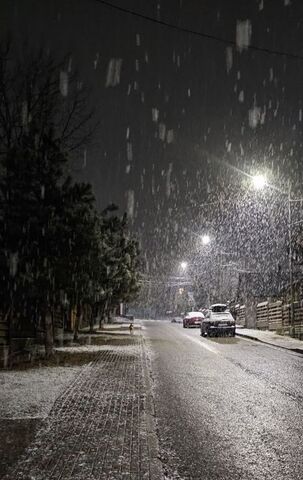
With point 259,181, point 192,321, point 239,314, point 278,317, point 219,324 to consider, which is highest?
point 259,181

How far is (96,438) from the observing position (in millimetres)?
5844

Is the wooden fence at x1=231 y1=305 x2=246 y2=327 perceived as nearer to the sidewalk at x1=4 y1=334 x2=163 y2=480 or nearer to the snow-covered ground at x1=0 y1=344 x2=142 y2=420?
the snow-covered ground at x1=0 y1=344 x2=142 y2=420

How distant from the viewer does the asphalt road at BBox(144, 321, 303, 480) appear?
5.05 meters

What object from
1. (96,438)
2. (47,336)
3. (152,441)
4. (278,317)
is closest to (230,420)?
(152,441)

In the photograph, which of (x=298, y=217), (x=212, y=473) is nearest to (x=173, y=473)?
(x=212, y=473)

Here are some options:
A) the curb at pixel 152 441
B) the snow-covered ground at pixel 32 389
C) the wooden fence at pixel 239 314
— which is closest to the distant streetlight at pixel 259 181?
the snow-covered ground at pixel 32 389

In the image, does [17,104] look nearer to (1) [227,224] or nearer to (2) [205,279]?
(1) [227,224]

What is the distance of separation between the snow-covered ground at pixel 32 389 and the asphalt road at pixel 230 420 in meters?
1.83

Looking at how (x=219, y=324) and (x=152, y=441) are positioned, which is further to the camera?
(x=219, y=324)

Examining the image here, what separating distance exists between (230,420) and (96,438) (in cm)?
218

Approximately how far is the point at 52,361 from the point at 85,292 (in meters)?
2.80

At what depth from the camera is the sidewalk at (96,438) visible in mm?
4691

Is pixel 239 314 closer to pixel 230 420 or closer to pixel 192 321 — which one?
pixel 192 321

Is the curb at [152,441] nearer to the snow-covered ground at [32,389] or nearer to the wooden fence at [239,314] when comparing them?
the snow-covered ground at [32,389]
